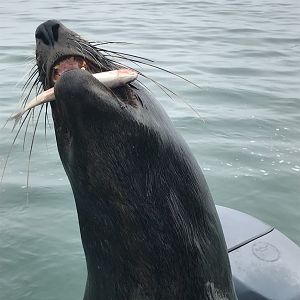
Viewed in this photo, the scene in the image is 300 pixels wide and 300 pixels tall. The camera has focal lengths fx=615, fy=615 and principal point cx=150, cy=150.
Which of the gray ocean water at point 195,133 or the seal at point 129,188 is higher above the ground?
the seal at point 129,188

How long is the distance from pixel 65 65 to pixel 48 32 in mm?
103

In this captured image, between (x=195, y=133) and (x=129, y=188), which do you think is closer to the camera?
(x=129, y=188)

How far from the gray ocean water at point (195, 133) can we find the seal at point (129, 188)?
0.31 m

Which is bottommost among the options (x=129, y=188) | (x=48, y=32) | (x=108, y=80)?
(x=129, y=188)

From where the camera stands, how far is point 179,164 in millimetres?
1830

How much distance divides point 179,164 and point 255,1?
57.5 ft

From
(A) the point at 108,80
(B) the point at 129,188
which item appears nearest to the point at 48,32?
(A) the point at 108,80

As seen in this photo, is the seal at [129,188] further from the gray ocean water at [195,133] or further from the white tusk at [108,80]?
the gray ocean water at [195,133]

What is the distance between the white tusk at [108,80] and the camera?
5.37 feet

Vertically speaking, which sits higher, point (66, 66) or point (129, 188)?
point (66, 66)

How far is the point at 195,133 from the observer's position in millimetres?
5637

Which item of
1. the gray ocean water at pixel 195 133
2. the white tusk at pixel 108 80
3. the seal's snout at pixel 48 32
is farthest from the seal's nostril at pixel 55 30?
the gray ocean water at pixel 195 133

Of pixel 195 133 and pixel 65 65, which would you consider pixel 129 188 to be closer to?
pixel 65 65

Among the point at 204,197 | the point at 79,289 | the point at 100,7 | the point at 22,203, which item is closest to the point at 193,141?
the point at 22,203
